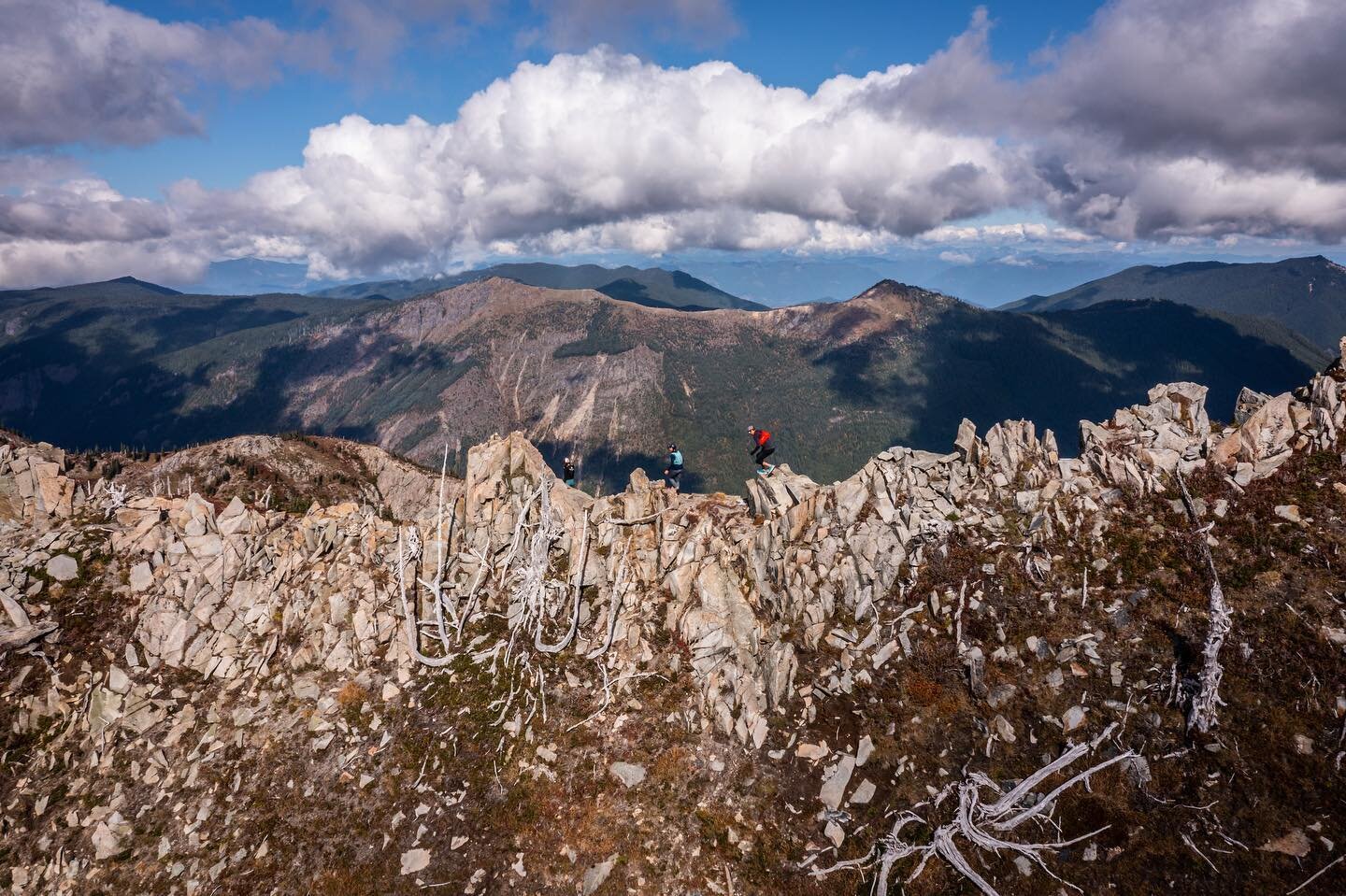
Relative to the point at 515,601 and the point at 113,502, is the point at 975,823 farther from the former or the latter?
the point at 113,502

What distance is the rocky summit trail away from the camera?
19.1m

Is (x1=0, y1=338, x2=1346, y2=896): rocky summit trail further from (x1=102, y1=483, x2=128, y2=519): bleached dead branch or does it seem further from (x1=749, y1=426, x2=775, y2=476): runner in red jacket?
(x1=749, y1=426, x2=775, y2=476): runner in red jacket

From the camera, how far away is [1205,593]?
74.3 feet

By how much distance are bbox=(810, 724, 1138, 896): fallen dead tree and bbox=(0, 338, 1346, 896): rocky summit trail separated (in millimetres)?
118

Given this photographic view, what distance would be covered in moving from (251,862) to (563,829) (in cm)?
1221

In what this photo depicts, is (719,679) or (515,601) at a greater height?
(515,601)

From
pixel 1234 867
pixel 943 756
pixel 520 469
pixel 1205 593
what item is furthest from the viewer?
pixel 520 469

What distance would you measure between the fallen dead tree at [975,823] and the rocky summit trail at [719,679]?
4.6 inches

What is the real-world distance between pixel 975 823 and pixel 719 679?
36.6 feet

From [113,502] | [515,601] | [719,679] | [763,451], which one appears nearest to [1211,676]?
[719,679]

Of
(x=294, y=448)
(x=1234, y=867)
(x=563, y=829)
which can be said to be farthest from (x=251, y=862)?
(x=294, y=448)

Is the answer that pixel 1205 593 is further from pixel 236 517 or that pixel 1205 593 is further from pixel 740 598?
pixel 236 517

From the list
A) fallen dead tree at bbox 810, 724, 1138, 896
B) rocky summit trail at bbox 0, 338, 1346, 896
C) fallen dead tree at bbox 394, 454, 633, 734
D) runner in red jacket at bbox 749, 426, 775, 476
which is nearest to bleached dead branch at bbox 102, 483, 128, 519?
rocky summit trail at bbox 0, 338, 1346, 896

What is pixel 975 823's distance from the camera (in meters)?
19.1
